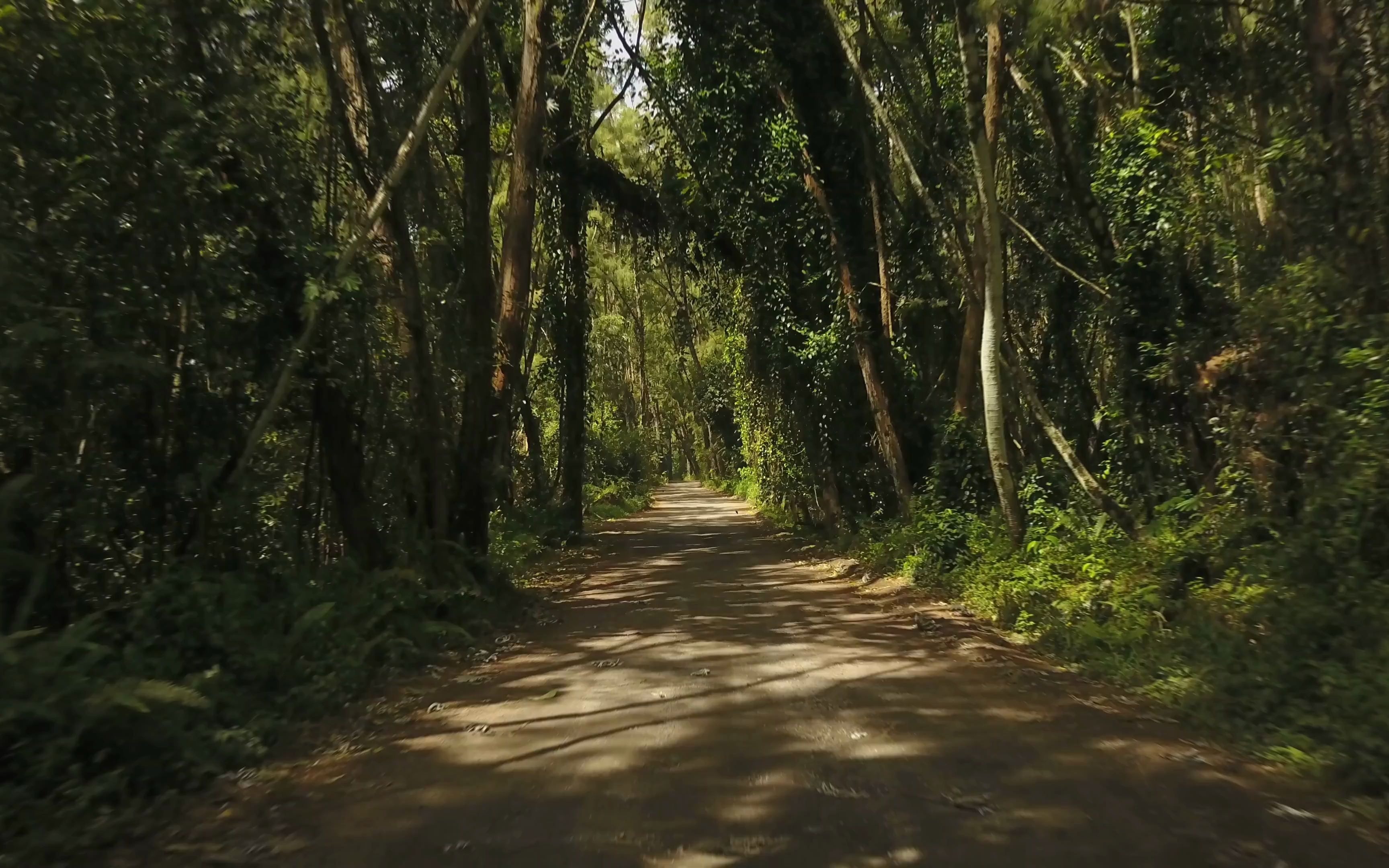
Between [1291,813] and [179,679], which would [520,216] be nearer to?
[179,679]

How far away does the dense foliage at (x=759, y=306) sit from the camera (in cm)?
707

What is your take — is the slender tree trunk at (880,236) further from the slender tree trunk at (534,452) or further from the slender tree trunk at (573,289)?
the slender tree trunk at (534,452)

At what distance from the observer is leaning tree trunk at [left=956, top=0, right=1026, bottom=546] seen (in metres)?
12.1

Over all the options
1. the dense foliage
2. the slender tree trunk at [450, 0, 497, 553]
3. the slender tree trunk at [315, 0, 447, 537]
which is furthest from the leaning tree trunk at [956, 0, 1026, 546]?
the slender tree trunk at [315, 0, 447, 537]

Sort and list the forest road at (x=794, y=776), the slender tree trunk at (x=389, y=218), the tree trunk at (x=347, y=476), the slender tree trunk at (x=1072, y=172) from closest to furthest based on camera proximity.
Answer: the forest road at (x=794, y=776)
the tree trunk at (x=347, y=476)
the slender tree trunk at (x=389, y=218)
the slender tree trunk at (x=1072, y=172)

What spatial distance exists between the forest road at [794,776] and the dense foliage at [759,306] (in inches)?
33.0

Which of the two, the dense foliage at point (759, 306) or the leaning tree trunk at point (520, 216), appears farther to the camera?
the leaning tree trunk at point (520, 216)

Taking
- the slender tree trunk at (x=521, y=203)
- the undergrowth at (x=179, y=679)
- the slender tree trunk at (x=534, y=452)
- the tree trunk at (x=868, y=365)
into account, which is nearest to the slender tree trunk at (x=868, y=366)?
the tree trunk at (x=868, y=365)

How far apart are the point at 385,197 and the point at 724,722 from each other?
6537 millimetres

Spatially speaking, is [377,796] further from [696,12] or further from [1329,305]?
[696,12]

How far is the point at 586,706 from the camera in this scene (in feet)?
24.7

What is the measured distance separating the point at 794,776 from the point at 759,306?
16141 mm

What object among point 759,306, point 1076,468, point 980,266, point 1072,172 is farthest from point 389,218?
point 759,306

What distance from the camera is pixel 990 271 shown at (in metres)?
12.1
